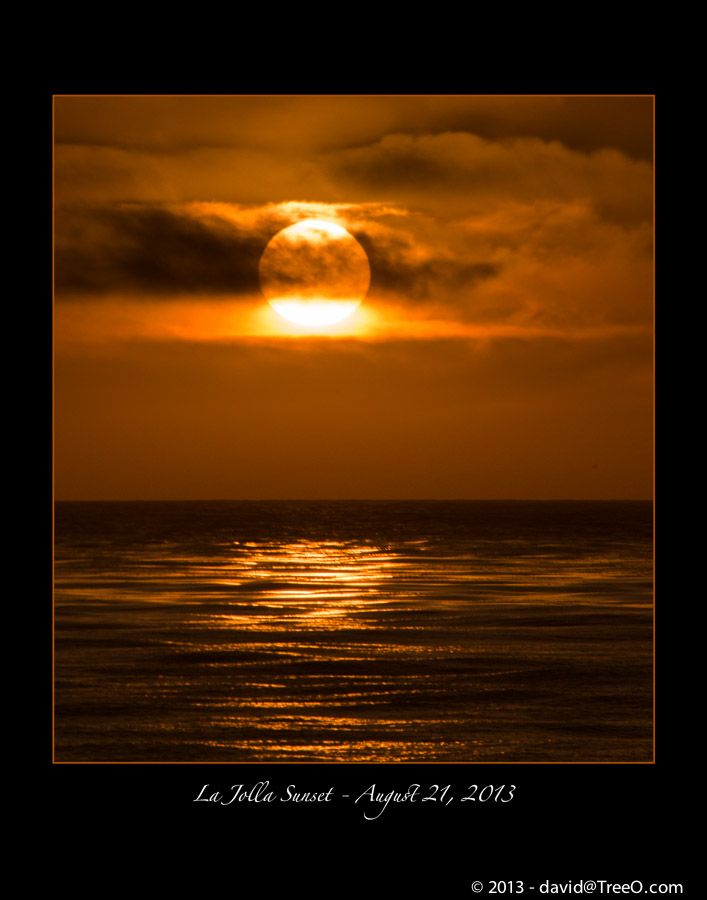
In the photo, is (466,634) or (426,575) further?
(426,575)

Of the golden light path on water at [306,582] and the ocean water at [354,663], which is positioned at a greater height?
the ocean water at [354,663]

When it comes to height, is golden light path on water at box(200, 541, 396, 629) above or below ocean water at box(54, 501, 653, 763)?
below

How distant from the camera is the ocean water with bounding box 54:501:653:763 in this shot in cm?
1948

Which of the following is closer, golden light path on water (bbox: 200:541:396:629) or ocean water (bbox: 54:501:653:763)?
ocean water (bbox: 54:501:653:763)

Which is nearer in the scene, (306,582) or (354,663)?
(354,663)

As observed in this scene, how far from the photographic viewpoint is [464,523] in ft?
383

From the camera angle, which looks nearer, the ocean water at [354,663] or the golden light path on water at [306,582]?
the ocean water at [354,663]

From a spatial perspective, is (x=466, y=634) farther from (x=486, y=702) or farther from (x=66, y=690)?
(x=66, y=690)

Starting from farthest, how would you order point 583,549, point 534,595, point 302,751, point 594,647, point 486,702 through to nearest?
point 583,549 < point 534,595 < point 594,647 < point 486,702 < point 302,751

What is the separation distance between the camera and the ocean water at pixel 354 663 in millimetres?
19484

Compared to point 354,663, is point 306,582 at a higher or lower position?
lower

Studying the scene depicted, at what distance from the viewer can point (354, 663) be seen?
2744cm

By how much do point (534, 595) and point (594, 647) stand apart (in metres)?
12.5

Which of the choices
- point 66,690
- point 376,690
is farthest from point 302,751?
point 66,690
